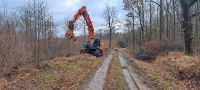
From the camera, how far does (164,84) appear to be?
62.9 feet

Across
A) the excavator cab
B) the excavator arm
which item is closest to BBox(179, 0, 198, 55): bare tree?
the excavator arm

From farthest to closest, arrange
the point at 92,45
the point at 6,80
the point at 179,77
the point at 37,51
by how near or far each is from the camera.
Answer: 1. the point at 92,45
2. the point at 37,51
3. the point at 179,77
4. the point at 6,80

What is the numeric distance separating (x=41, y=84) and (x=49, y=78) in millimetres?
2239

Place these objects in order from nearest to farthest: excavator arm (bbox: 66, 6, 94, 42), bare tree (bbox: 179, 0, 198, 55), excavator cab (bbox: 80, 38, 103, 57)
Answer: bare tree (bbox: 179, 0, 198, 55) → excavator arm (bbox: 66, 6, 94, 42) → excavator cab (bbox: 80, 38, 103, 57)

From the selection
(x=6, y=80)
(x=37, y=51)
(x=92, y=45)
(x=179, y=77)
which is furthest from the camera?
(x=92, y=45)

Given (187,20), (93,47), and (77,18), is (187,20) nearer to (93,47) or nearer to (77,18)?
(77,18)

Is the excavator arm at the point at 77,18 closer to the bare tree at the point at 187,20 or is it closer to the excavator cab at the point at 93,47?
the excavator cab at the point at 93,47

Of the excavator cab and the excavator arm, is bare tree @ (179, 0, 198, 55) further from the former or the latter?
the excavator cab

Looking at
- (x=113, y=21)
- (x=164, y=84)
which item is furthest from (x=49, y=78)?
(x=113, y=21)

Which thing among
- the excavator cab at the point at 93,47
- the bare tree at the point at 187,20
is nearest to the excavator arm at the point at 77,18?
the excavator cab at the point at 93,47

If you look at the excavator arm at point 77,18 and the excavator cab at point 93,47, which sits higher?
the excavator arm at point 77,18

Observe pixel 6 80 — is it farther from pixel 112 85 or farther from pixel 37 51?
pixel 37 51

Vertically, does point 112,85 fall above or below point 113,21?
below

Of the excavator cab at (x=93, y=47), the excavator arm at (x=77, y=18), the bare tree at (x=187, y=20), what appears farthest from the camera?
the excavator cab at (x=93, y=47)
